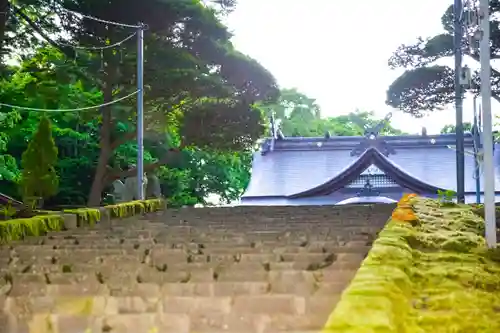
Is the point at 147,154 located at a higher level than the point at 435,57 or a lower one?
lower

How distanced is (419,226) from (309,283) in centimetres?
280

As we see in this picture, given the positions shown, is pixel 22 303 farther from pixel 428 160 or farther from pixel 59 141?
pixel 428 160

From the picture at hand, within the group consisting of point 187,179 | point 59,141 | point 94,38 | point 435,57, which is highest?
point 94,38

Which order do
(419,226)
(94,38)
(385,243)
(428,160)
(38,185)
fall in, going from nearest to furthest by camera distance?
(385,243) < (419,226) < (38,185) < (94,38) < (428,160)

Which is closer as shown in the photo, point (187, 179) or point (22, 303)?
point (22, 303)

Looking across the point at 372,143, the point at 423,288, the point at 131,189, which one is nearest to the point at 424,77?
the point at 372,143

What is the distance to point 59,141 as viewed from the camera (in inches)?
742

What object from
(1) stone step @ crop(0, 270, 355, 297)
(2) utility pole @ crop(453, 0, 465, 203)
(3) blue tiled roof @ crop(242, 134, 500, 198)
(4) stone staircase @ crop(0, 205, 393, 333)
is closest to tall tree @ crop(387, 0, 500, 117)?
(2) utility pole @ crop(453, 0, 465, 203)

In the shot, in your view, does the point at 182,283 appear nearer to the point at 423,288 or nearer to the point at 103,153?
the point at 423,288

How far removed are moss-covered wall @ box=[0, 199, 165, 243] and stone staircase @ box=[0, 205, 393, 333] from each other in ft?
2.40

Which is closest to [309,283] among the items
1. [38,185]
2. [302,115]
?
[38,185]

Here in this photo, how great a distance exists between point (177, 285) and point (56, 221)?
4051mm

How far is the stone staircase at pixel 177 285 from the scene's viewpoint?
2.99m

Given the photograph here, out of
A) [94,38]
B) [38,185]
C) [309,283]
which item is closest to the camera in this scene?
[309,283]
